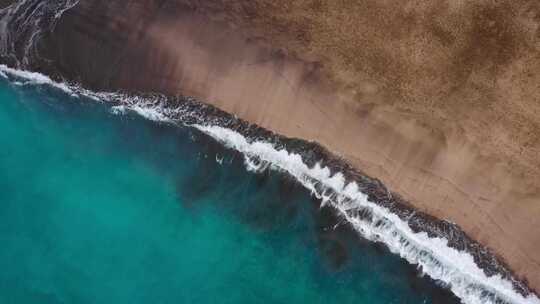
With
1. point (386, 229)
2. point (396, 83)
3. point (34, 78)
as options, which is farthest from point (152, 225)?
point (396, 83)

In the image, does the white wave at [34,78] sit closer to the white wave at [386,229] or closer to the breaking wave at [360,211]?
the breaking wave at [360,211]

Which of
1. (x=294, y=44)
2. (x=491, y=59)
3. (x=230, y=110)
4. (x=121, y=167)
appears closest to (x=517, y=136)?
(x=491, y=59)

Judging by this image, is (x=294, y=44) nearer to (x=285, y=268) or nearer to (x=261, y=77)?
(x=261, y=77)

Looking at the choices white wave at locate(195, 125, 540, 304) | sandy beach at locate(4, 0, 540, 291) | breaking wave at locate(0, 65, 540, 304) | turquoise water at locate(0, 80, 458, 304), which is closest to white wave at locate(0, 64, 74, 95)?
turquoise water at locate(0, 80, 458, 304)

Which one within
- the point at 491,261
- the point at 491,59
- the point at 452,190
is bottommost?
the point at 491,261

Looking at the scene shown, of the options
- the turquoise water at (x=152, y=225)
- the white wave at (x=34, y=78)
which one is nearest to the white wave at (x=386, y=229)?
the turquoise water at (x=152, y=225)

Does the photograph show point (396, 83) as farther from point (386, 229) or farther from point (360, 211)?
point (386, 229)
